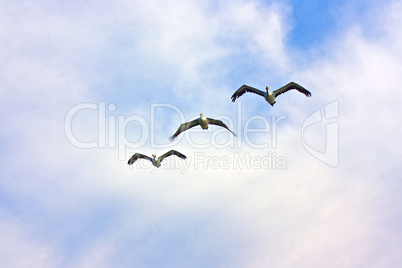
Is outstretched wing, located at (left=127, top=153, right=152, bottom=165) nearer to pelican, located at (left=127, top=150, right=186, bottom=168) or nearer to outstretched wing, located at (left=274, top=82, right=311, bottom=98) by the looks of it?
pelican, located at (left=127, top=150, right=186, bottom=168)

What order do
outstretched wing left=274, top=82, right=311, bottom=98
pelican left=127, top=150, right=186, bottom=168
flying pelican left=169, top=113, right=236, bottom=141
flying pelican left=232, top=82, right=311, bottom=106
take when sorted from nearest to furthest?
1. flying pelican left=169, top=113, right=236, bottom=141
2. flying pelican left=232, top=82, right=311, bottom=106
3. outstretched wing left=274, top=82, right=311, bottom=98
4. pelican left=127, top=150, right=186, bottom=168

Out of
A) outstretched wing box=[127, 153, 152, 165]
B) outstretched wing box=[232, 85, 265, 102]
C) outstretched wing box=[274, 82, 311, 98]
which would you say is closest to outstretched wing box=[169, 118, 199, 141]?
outstretched wing box=[232, 85, 265, 102]

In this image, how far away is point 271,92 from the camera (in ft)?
173

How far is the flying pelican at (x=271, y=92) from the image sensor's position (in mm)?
52781

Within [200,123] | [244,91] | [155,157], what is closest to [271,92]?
[244,91]

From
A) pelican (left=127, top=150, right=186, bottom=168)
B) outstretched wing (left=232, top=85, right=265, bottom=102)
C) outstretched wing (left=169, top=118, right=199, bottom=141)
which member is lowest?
pelican (left=127, top=150, right=186, bottom=168)

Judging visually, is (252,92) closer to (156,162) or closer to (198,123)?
(198,123)

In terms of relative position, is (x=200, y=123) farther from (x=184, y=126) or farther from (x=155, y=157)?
(x=155, y=157)

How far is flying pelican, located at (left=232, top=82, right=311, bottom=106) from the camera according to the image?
52.8 metres

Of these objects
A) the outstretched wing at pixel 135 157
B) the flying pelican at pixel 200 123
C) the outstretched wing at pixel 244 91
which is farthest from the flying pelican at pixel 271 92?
the outstretched wing at pixel 135 157

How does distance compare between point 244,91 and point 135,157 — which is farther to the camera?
point 135,157

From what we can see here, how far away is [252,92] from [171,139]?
31.1 ft

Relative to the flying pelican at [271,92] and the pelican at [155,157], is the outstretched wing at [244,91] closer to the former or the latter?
the flying pelican at [271,92]

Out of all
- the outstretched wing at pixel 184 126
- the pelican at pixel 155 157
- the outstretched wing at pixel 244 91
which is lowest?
the pelican at pixel 155 157
